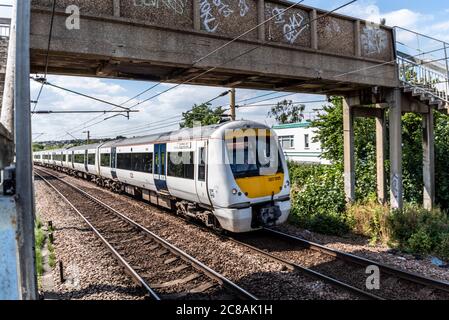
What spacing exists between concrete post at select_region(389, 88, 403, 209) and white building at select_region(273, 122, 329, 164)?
1710 centimetres

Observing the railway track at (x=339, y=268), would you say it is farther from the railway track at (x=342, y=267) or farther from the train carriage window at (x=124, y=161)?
the train carriage window at (x=124, y=161)

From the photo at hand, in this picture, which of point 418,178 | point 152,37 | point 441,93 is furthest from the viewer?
point 418,178

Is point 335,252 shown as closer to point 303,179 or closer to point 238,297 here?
point 238,297

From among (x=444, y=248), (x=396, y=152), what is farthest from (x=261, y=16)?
(x=444, y=248)

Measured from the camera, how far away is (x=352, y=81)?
12227 millimetres

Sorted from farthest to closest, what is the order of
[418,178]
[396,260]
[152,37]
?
[418,178], [152,37], [396,260]

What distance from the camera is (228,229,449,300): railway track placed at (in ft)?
20.0

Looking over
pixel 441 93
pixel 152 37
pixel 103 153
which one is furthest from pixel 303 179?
pixel 152 37

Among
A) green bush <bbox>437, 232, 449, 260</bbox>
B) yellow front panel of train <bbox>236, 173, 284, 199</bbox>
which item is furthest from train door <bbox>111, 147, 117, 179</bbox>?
green bush <bbox>437, 232, 449, 260</bbox>

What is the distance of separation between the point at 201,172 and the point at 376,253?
173 inches

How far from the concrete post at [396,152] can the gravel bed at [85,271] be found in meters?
9.49

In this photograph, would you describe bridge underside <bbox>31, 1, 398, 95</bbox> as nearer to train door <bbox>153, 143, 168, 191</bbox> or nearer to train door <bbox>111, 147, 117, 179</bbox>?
train door <bbox>153, 143, 168, 191</bbox>

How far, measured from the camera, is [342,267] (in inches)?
289

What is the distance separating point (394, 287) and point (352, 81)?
25.1ft
